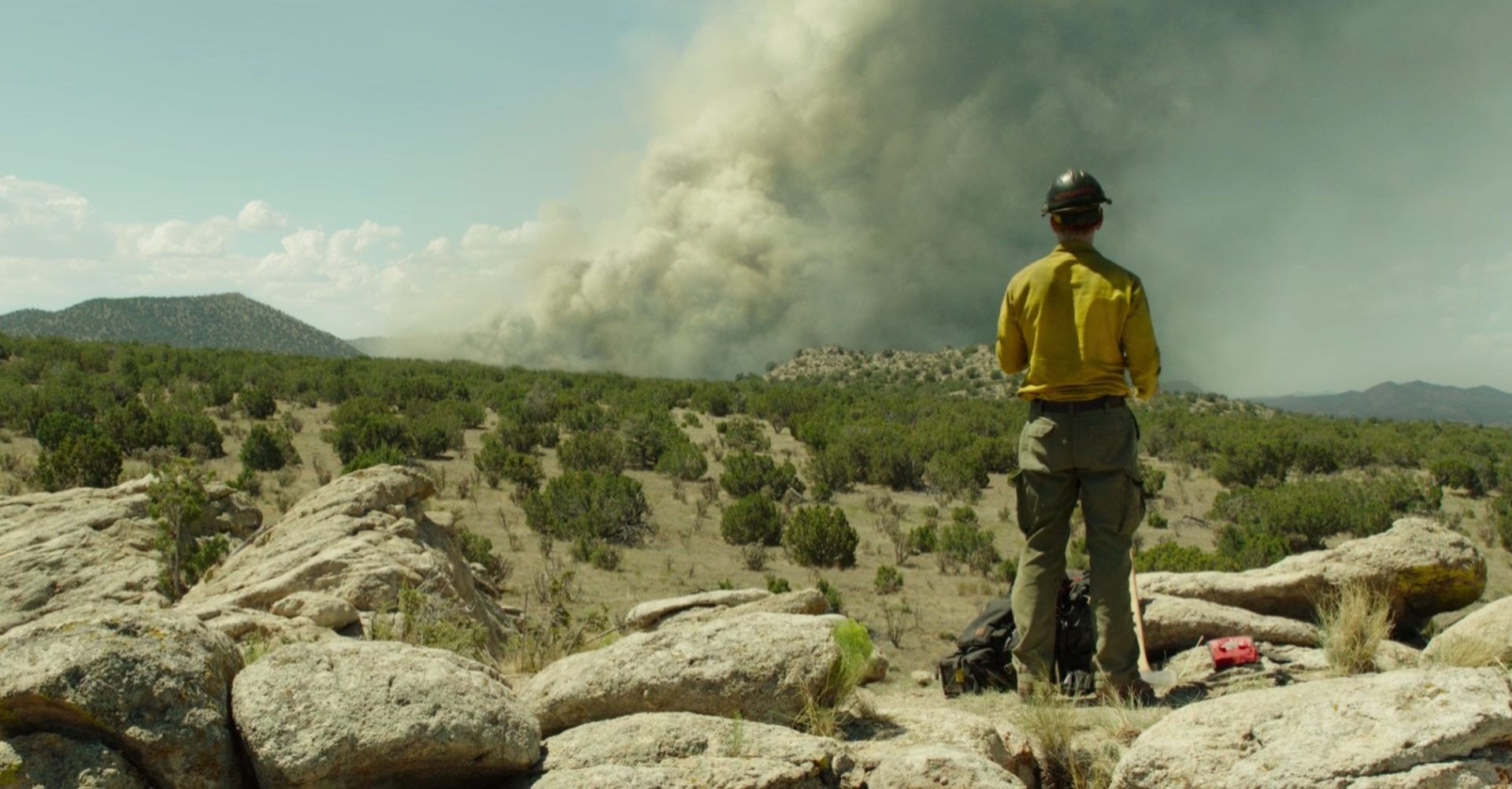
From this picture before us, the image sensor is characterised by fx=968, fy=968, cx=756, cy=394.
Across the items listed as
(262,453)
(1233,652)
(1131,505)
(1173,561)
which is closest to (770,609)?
(1131,505)

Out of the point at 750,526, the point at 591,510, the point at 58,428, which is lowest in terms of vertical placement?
the point at 750,526

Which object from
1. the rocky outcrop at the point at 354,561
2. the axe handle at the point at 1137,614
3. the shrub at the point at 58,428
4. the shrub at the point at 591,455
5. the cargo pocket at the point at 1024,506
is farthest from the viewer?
the shrub at the point at 591,455

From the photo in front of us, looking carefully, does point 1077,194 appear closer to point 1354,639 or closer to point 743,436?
point 1354,639

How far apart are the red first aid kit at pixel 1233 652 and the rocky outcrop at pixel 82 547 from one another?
7312 millimetres

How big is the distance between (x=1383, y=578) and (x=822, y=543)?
25.4 ft

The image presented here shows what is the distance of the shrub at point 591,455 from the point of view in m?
19.7

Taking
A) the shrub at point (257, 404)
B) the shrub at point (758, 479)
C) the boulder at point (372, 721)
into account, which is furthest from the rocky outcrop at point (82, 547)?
the shrub at point (257, 404)

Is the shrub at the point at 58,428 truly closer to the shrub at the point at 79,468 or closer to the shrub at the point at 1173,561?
the shrub at the point at 79,468

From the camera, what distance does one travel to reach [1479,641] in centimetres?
489

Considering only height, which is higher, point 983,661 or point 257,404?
point 257,404

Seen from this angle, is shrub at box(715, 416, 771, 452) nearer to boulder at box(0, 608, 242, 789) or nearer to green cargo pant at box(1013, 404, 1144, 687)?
green cargo pant at box(1013, 404, 1144, 687)

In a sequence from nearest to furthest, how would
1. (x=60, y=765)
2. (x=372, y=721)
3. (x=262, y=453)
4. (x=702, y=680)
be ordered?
(x=60, y=765) < (x=372, y=721) < (x=702, y=680) < (x=262, y=453)

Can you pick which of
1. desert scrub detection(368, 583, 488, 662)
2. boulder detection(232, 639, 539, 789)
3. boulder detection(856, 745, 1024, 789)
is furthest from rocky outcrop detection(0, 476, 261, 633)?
boulder detection(856, 745, 1024, 789)

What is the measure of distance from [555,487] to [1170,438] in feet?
67.9
